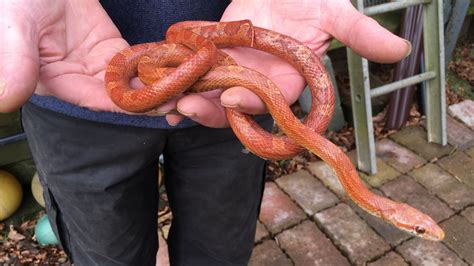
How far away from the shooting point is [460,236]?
3439 mm

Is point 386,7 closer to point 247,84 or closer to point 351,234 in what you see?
point 351,234

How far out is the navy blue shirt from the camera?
1.96 meters

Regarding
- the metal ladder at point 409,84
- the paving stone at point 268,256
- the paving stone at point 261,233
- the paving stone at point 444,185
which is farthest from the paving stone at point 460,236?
the paving stone at point 261,233

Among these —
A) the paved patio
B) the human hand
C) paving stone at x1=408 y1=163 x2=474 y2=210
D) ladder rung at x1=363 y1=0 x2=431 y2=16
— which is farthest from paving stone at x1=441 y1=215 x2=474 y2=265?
the human hand

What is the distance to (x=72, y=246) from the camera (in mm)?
2438

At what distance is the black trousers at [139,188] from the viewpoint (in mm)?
2045

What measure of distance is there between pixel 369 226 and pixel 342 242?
0.28m

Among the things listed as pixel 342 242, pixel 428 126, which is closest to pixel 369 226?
pixel 342 242

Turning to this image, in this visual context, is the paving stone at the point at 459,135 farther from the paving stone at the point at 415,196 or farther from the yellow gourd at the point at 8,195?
the yellow gourd at the point at 8,195

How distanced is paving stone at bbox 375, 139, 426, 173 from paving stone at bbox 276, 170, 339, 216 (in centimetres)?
77

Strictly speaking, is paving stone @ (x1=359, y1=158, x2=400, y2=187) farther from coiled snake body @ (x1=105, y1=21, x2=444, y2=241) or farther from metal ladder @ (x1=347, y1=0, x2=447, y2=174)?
coiled snake body @ (x1=105, y1=21, x2=444, y2=241)

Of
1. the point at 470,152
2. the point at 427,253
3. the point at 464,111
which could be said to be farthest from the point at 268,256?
the point at 464,111

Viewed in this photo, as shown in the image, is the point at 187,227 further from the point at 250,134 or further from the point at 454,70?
the point at 454,70

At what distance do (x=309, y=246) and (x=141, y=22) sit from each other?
7.01ft
